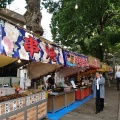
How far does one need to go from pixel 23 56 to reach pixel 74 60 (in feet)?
17.3

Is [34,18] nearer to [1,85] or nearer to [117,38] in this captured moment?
[1,85]

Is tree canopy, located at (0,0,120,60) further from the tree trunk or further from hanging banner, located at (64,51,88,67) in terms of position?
the tree trunk

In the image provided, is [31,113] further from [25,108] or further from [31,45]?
[31,45]

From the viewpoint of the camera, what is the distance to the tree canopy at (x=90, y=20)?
2194 centimetres

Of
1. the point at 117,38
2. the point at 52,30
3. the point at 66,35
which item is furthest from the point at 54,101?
the point at 52,30

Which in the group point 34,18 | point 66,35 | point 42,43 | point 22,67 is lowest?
point 22,67

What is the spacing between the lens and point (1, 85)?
769cm

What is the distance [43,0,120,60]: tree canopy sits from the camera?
2194cm

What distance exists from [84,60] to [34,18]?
14.3 feet

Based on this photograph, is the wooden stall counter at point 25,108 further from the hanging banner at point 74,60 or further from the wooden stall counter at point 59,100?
the hanging banner at point 74,60

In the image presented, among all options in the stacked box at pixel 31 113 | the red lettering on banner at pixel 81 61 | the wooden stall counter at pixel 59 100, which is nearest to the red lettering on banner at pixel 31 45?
the stacked box at pixel 31 113

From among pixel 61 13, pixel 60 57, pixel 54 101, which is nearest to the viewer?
pixel 60 57

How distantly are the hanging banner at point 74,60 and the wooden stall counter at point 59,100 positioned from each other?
153 cm

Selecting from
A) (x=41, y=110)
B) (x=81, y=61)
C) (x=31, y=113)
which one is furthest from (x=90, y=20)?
(x=31, y=113)
